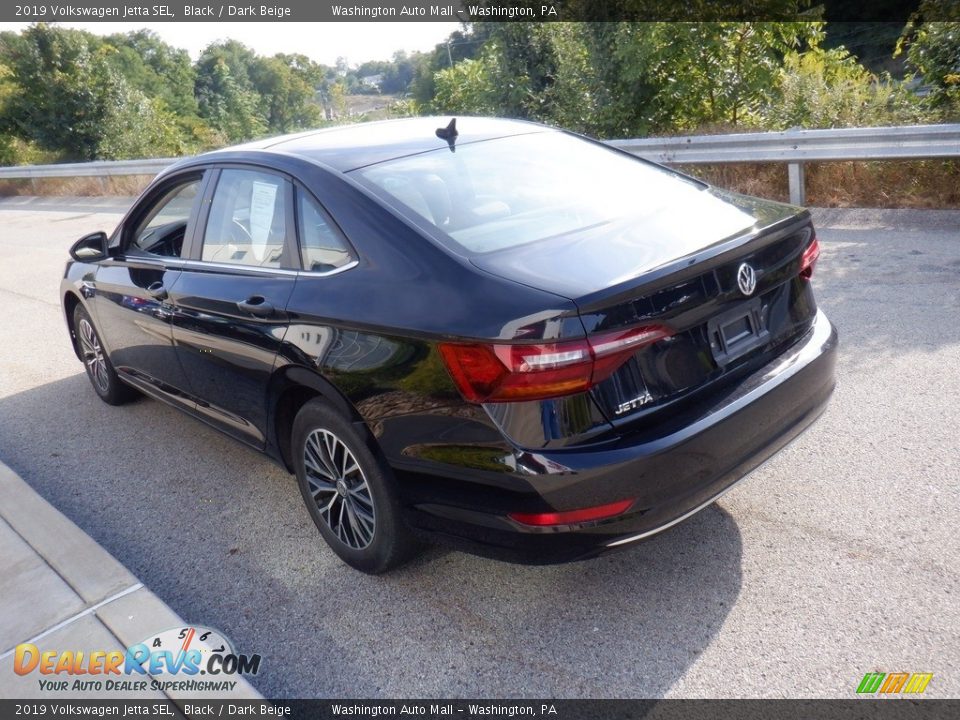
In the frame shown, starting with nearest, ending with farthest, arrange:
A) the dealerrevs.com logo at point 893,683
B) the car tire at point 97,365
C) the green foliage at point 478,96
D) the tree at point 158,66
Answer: the dealerrevs.com logo at point 893,683
the car tire at point 97,365
the green foliage at point 478,96
the tree at point 158,66

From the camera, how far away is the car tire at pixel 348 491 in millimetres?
A: 3250

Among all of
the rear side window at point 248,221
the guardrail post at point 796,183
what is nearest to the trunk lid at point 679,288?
the rear side window at point 248,221

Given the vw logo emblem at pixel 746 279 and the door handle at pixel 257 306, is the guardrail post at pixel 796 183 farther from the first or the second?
the door handle at pixel 257 306

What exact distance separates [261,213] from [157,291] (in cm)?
101

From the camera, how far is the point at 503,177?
3.74 meters

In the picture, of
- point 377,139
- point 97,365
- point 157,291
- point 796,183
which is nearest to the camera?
point 377,139

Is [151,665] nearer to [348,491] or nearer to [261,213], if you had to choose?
[348,491]

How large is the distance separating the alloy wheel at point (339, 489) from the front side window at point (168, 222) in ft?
5.23

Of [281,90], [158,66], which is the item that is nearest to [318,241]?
[158,66]

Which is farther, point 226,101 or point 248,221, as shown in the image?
point 226,101

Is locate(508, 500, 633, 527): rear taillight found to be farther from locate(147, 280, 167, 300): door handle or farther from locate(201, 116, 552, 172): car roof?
locate(147, 280, 167, 300): door handle

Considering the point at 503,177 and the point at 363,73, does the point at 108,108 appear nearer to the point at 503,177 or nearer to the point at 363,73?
the point at 503,177

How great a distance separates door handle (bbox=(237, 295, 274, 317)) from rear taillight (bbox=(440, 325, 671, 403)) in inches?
45.9

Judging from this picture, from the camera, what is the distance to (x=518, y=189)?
3.67 metres
